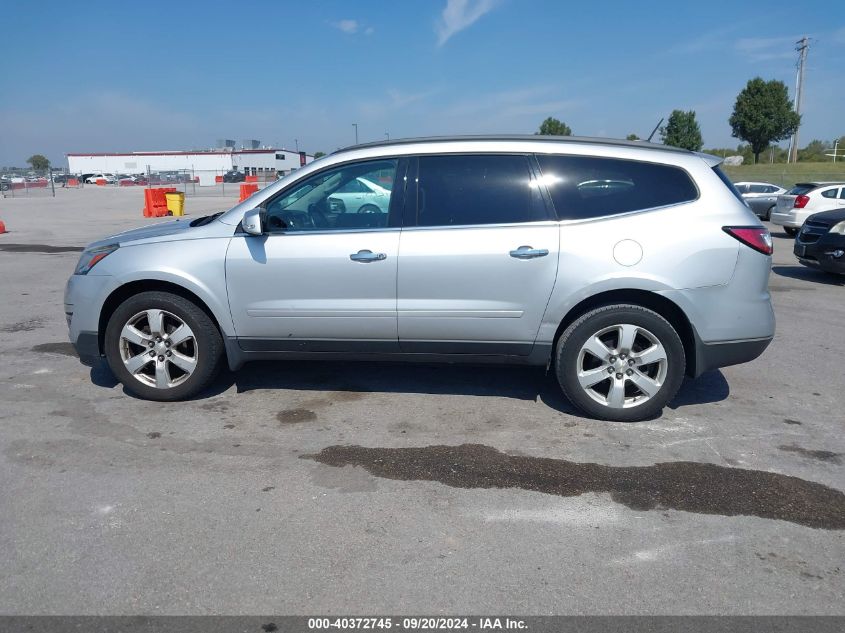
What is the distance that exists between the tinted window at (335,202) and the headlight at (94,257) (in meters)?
1.21

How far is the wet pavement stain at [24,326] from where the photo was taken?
7309 mm

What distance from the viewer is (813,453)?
4.27 meters

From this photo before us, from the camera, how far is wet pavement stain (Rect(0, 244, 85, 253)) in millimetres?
14359

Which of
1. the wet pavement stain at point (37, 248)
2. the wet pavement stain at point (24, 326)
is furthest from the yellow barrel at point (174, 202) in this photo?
the wet pavement stain at point (24, 326)

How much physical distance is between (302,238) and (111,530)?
222cm

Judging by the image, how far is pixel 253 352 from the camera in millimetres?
4965

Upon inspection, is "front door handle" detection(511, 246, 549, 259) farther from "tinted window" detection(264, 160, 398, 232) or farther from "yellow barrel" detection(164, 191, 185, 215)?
"yellow barrel" detection(164, 191, 185, 215)

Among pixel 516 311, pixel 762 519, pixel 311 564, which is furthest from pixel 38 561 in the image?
pixel 762 519

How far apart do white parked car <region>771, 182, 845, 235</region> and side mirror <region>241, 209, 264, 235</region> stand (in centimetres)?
1629

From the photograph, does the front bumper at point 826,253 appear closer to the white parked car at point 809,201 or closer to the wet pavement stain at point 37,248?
the white parked car at point 809,201

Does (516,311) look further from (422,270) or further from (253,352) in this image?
(253,352)

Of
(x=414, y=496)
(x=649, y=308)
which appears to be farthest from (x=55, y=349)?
(x=649, y=308)

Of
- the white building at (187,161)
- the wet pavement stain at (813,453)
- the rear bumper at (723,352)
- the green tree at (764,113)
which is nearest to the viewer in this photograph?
the wet pavement stain at (813,453)

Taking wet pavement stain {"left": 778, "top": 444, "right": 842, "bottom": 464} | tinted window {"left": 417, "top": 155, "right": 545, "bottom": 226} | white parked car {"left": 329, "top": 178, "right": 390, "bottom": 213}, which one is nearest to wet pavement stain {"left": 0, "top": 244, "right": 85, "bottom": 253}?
white parked car {"left": 329, "top": 178, "right": 390, "bottom": 213}
